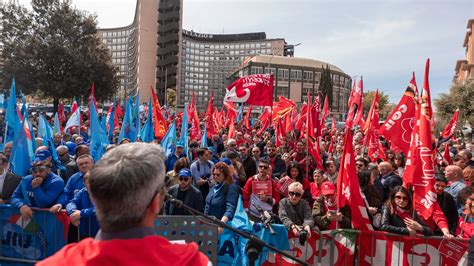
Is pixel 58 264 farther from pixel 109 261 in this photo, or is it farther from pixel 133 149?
pixel 133 149

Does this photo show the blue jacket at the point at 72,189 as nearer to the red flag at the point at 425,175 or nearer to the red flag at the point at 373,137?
the red flag at the point at 425,175

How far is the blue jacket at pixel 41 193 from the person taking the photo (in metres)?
5.07

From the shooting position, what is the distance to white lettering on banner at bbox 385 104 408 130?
292 inches

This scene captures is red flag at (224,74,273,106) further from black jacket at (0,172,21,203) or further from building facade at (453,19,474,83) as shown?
building facade at (453,19,474,83)

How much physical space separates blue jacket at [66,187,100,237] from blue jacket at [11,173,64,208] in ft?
1.36

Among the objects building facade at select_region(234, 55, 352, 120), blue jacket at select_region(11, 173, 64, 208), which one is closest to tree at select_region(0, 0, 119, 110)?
blue jacket at select_region(11, 173, 64, 208)

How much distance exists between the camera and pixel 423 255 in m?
4.48

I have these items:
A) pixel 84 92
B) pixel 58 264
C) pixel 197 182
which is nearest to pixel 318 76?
pixel 84 92

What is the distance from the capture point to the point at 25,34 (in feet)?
106

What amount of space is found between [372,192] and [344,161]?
127 centimetres

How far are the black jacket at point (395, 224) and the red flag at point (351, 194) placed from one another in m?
0.20

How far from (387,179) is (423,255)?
9.78 ft

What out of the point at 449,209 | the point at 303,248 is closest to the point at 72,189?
the point at 303,248

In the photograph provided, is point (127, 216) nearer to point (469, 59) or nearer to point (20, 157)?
point (20, 157)
